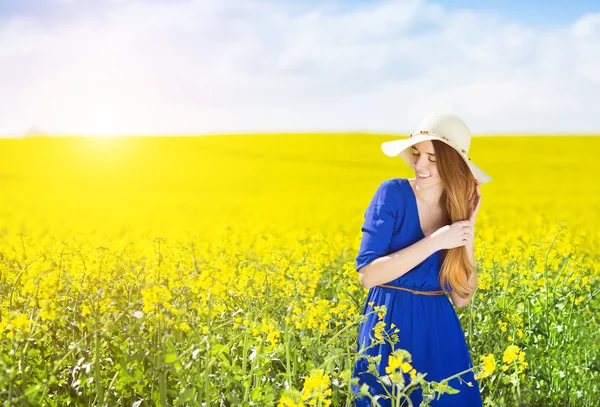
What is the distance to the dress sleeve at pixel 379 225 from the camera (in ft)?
9.21

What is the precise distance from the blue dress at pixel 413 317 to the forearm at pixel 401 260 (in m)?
0.09

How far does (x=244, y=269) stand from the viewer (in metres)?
3.83

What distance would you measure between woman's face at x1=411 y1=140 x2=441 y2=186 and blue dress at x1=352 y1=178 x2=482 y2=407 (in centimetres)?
7

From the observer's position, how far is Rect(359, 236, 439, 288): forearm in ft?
9.03

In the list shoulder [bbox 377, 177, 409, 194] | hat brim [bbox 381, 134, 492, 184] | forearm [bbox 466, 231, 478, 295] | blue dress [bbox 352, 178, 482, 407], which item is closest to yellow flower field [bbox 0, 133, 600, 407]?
blue dress [bbox 352, 178, 482, 407]

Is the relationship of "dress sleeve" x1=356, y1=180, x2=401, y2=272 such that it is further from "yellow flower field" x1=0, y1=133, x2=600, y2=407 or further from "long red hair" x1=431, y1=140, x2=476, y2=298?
"yellow flower field" x1=0, y1=133, x2=600, y2=407

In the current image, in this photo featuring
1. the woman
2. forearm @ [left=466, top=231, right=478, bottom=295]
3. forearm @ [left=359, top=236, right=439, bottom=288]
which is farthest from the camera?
forearm @ [left=466, top=231, right=478, bottom=295]

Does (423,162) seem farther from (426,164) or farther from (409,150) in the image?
(409,150)

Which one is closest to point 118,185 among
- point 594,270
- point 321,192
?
point 321,192

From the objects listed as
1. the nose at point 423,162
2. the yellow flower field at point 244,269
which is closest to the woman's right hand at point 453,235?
the nose at point 423,162

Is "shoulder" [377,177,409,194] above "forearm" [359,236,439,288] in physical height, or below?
above

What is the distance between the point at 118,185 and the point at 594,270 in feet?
38.0

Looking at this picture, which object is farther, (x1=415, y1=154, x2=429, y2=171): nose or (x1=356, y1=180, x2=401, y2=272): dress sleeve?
(x1=415, y1=154, x2=429, y2=171): nose

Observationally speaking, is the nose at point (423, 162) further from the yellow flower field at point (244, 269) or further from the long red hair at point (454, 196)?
the yellow flower field at point (244, 269)
